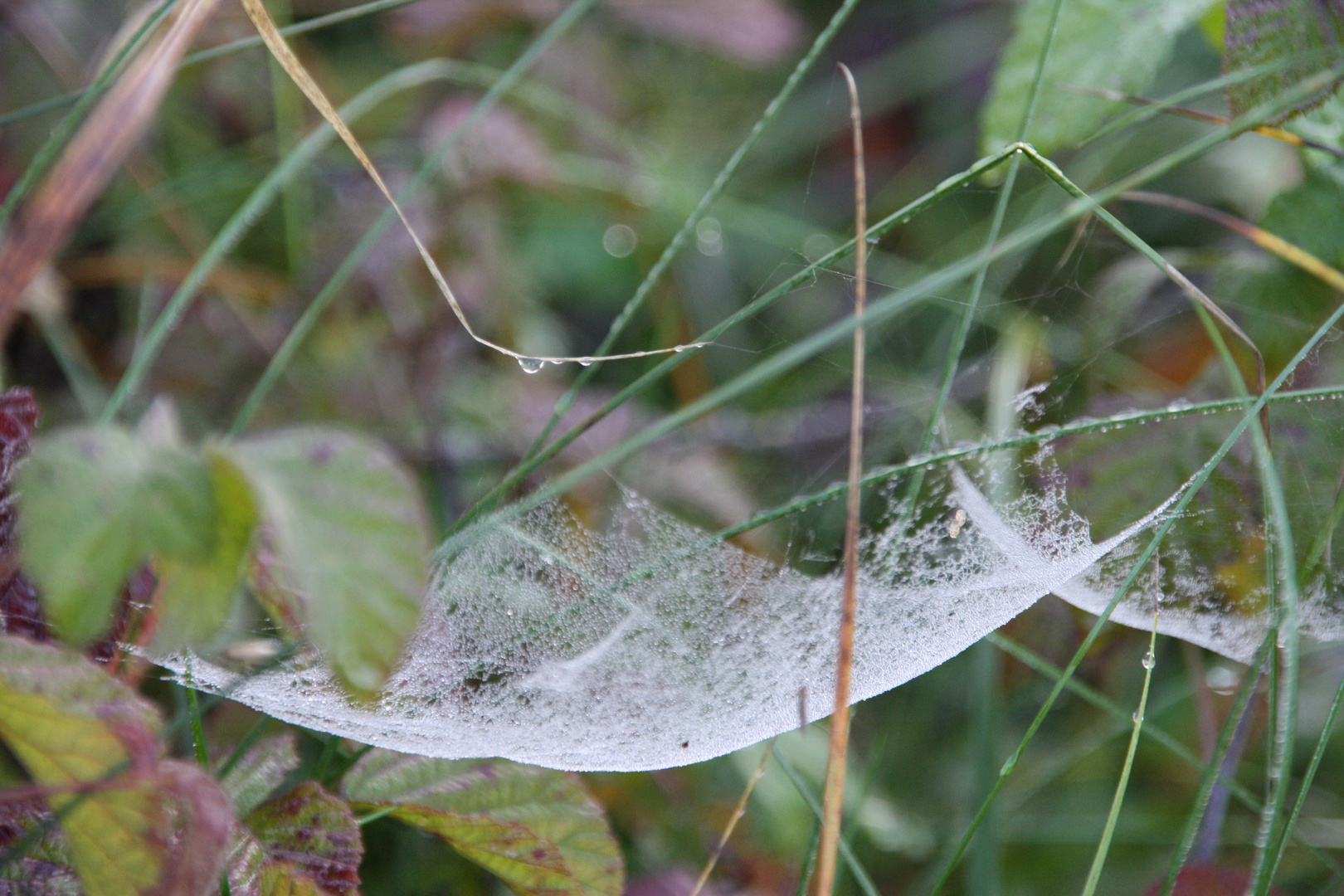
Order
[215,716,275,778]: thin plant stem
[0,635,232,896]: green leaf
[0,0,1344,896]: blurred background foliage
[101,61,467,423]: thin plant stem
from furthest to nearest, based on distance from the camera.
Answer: [0,0,1344,896]: blurred background foliage
[101,61,467,423]: thin plant stem
[215,716,275,778]: thin plant stem
[0,635,232,896]: green leaf

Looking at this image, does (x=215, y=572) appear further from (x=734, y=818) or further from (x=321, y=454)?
(x=734, y=818)

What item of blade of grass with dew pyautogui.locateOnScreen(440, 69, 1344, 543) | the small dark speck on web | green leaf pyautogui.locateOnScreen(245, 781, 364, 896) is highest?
blade of grass with dew pyautogui.locateOnScreen(440, 69, 1344, 543)

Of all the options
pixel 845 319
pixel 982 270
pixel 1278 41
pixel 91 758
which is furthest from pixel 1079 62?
pixel 91 758

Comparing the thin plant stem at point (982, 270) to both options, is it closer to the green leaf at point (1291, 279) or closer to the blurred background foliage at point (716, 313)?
the blurred background foliage at point (716, 313)

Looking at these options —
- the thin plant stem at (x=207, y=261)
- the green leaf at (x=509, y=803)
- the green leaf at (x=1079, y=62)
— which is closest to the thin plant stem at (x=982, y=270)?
the green leaf at (x=1079, y=62)

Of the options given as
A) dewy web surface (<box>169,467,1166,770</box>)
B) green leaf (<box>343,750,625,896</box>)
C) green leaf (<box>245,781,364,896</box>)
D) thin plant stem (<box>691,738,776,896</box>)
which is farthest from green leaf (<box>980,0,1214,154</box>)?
green leaf (<box>245,781,364,896</box>)

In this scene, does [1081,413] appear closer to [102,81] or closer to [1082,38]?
[1082,38]

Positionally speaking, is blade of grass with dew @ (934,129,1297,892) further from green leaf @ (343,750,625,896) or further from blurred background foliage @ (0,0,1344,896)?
green leaf @ (343,750,625,896)
